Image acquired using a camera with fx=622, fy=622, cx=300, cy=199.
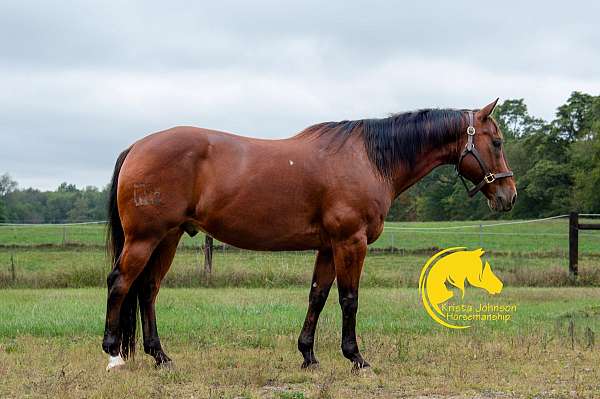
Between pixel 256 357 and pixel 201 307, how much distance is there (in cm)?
369

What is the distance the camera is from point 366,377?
5461 mm

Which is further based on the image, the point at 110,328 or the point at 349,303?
the point at 349,303

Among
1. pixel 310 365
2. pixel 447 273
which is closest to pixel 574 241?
pixel 447 273

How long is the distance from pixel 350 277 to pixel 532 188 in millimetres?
52440

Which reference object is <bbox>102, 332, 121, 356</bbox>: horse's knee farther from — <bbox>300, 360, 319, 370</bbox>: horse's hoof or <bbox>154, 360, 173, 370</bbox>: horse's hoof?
<bbox>300, 360, 319, 370</bbox>: horse's hoof

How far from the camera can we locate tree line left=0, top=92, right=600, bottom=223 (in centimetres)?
5166

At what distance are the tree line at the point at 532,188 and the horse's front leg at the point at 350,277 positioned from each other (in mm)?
44513

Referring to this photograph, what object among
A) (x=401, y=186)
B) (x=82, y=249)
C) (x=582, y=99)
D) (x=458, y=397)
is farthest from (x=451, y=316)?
(x=582, y=99)

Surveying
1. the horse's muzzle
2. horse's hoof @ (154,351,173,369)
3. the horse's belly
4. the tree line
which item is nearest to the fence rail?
the horse's muzzle

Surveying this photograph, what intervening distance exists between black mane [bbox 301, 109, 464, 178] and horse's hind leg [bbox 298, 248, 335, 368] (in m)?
1.06

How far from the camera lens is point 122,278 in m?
5.57

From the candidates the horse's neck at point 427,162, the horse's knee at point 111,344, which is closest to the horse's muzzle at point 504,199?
the horse's neck at point 427,162

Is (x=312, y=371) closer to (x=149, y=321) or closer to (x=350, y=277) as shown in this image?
(x=350, y=277)

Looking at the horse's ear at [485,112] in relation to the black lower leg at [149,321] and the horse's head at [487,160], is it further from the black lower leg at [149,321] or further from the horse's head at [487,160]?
the black lower leg at [149,321]
